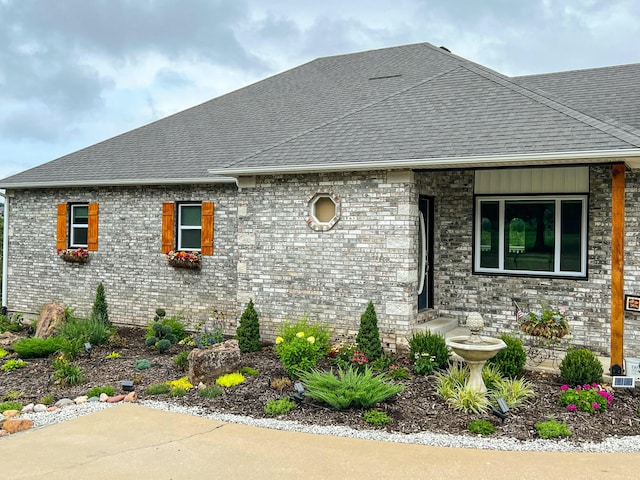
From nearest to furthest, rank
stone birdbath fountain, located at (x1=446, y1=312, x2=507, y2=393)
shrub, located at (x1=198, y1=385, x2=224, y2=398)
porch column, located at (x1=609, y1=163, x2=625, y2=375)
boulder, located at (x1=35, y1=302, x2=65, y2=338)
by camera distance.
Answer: stone birdbath fountain, located at (x1=446, y1=312, x2=507, y2=393), shrub, located at (x1=198, y1=385, x2=224, y2=398), porch column, located at (x1=609, y1=163, x2=625, y2=375), boulder, located at (x1=35, y1=302, x2=65, y2=338)

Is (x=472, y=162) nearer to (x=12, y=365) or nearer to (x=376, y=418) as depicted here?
(x=376, y=418)

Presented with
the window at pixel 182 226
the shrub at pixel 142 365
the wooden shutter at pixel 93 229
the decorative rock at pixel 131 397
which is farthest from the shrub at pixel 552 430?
the wooden shutter at pixel 93 229

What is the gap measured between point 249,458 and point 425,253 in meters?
5.91

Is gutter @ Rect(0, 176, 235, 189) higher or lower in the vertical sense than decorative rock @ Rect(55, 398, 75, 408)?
higher

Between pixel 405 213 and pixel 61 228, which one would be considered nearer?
pixel 405 213

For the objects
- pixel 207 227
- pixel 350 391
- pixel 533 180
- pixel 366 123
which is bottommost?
pixel 350 391

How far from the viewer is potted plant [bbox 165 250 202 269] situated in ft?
40.7

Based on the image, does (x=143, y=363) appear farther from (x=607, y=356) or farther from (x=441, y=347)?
(x=607, y=356)

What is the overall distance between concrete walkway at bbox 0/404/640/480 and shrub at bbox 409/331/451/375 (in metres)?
2.63

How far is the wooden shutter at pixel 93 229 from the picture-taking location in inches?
542

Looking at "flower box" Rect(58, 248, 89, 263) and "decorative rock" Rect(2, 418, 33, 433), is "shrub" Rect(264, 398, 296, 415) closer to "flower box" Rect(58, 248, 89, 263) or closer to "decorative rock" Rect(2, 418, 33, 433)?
"decorative rock" Rect(2, 418, 33, 433)

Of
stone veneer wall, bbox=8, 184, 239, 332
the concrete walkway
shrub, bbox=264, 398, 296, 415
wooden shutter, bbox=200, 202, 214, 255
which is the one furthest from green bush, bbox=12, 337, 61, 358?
shrub, bbox=264, 398, 296, 415

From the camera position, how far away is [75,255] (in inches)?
547

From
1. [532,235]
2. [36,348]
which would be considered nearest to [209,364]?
[36,348]
